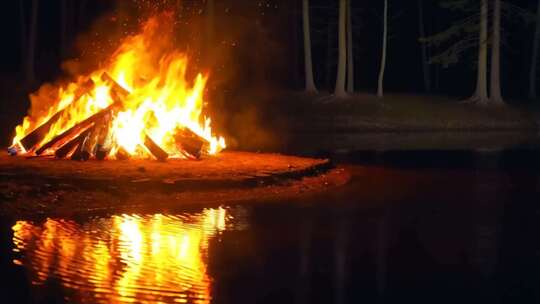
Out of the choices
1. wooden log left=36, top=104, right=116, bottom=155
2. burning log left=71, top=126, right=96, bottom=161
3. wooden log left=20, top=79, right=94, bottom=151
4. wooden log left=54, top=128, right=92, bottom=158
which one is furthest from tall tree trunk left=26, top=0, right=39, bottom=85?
burning log left=71, top=126, right=96, bottom=161

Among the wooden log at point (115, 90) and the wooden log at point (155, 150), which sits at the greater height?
the wooden log at point (115, 90)

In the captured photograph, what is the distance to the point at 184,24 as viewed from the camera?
41.1 metres

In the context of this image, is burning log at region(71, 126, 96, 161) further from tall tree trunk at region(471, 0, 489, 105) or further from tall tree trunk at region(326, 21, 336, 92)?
tall tree trunk at region(326, 21, 336, 92)

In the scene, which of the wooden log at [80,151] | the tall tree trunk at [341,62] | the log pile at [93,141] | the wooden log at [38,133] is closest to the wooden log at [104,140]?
the log pile at [93,141]

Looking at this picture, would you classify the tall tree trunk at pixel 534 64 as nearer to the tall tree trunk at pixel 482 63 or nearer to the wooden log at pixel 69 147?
the tall tree trunk at pixel 482 63

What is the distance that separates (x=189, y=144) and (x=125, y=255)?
932 cm

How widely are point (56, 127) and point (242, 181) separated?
5798 mm

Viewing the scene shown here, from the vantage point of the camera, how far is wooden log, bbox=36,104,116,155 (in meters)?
18.8

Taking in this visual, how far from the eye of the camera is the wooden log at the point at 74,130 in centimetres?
1875

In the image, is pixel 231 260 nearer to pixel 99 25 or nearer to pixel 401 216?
pixel 401 216

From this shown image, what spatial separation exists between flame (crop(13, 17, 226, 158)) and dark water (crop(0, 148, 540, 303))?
5334mm

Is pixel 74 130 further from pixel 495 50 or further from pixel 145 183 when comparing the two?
pixel 495 50

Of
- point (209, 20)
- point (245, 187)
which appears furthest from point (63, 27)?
point (245, 187)

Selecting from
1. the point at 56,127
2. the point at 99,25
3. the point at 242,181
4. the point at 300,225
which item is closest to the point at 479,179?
the point at 242,181
